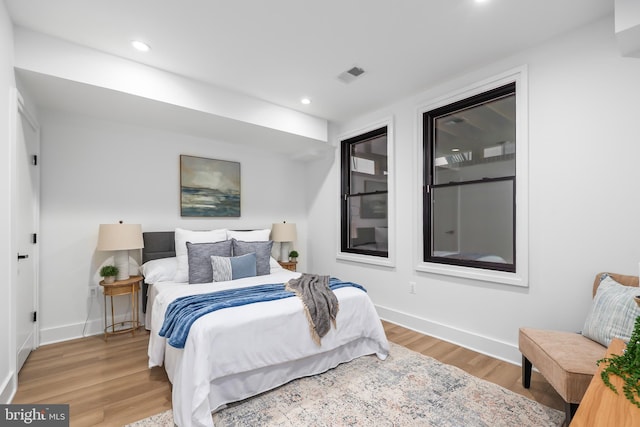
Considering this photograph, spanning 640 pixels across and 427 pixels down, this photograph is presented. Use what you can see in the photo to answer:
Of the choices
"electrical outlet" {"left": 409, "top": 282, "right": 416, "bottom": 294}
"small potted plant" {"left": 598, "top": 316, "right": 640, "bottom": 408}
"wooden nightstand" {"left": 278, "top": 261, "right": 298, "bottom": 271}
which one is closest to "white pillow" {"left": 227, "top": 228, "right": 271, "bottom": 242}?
"wooden nightstand" {"left": 278, "top": 261, "right": 298, "bottom": 271}

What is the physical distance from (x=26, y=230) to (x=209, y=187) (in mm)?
1856

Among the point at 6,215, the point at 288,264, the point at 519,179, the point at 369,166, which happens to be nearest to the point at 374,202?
the point at 369,166

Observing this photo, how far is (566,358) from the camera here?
1712mm

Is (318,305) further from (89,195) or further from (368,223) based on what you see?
(89,195)

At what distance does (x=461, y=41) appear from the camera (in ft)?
8.09

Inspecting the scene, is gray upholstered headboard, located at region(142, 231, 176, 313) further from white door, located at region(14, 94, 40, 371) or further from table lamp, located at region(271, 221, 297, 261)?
table lamp, located at region(271, 221, 297, 261)

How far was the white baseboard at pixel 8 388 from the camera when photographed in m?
1.93

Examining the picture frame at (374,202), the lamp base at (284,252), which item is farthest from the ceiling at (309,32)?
the lamp base at (284,252)

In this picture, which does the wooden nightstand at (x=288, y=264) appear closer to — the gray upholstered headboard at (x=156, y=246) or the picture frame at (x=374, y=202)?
the picture frame at (x=374, y=202)

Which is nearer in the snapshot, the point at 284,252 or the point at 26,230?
the point at 26,230

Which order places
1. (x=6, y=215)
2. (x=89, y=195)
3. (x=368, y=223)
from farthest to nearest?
1. (x=368, y=223)
2. (x=89, y=195)
3. (x=6, y=215)

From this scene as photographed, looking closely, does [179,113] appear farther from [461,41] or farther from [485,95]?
[485,95]

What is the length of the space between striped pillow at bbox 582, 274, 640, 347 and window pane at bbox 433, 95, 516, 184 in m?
1.18

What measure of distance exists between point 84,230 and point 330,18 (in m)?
3.22
